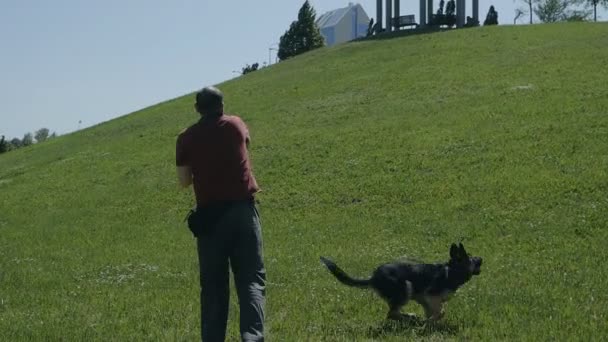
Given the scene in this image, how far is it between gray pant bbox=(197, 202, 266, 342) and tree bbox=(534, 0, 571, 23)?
305 feet

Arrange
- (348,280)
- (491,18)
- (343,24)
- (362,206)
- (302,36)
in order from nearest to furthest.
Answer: (348,280), (362,206), (491,18), (302,36), (343,24)

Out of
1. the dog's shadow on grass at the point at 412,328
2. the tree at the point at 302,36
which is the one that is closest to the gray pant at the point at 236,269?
the dog's shadow on grass at the point at 412,328

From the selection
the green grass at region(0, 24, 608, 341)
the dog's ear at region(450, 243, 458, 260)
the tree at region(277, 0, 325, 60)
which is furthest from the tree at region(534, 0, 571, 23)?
the dog's ear at region(450, 243, 458, 260)

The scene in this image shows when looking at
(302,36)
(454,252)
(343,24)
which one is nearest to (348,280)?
(454,252)

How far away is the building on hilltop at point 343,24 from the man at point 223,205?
12147cm

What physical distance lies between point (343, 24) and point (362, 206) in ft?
379

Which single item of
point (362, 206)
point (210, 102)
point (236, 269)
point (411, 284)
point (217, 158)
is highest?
point (210, 102)

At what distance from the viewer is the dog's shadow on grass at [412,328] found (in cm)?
702

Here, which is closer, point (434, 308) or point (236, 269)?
point (236, 269)

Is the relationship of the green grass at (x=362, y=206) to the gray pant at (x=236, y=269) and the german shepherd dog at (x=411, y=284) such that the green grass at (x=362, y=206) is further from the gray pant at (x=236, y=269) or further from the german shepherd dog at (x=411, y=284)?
the gray pant at (x=236, y=269)

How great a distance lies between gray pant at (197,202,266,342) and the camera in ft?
20.3

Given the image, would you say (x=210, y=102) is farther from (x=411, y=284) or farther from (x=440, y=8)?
(x=440, y=8)

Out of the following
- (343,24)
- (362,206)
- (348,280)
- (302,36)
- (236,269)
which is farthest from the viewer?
(343,24)

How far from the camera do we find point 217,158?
6.22 meters
